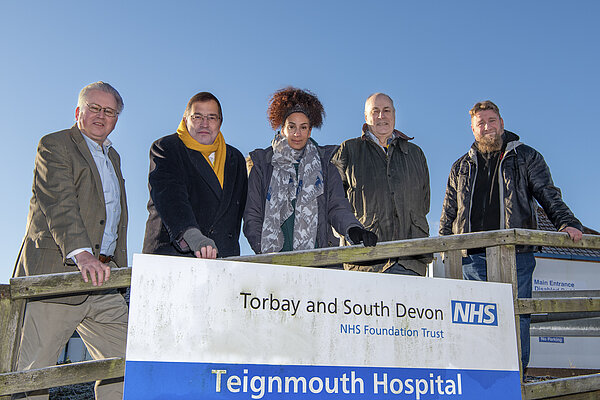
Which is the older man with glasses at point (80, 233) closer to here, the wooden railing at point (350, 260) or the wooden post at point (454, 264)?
the wooden railing at point (350, 260)

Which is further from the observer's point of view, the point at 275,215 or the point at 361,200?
the point at 361,200

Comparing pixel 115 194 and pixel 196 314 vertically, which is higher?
pixel 115 194

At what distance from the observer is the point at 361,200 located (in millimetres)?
4078

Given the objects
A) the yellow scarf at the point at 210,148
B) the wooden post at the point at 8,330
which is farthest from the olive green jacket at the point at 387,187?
the wooden post at the point at 8,330

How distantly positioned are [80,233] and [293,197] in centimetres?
138

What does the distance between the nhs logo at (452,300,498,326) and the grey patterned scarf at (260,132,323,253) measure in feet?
3.31

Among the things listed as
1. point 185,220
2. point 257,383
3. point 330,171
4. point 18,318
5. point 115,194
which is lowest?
point 257,383

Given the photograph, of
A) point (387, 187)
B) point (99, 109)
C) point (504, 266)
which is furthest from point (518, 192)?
point (99, 109)

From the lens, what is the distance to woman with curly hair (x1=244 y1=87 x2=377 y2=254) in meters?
3.62

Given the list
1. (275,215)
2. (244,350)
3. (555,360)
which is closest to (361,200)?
(275,215)

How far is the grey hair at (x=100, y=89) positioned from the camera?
3469 millimetres

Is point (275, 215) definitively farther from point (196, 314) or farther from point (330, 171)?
point (196, 314)

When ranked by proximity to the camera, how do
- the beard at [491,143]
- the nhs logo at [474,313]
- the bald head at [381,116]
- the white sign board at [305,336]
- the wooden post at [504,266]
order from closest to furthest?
the white sign board at [305,336]
the nhs logo at [474,313]
the wooden post at [504,266]
the bald head at [381,116]
the beard at [491,143]

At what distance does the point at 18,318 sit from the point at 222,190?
1.32 metres
